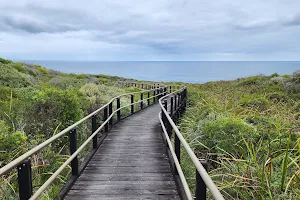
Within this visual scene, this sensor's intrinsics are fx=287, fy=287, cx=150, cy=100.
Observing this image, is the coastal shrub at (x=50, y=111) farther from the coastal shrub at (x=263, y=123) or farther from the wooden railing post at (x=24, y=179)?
the coastal shrub at (x=263, y=123)

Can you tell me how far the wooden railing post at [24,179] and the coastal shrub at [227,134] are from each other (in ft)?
13.5

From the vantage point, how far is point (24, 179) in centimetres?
281

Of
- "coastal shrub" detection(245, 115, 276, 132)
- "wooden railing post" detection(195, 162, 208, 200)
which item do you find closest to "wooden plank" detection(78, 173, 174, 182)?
"wooden railing post" detection(195, 162, 208, 200)

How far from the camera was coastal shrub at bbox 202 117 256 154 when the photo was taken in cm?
612

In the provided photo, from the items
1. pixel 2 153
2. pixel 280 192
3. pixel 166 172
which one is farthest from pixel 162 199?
pixel 2 153

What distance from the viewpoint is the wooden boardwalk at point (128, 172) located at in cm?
416

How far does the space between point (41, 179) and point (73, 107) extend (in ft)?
10.8

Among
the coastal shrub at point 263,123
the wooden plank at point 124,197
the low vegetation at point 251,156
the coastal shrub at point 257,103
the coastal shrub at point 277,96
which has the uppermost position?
the coastal shrub at point 277,96

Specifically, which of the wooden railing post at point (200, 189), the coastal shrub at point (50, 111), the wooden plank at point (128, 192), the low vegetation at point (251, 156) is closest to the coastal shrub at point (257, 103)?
the low vegetation at point (251, 156)

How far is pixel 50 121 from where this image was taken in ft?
24.2

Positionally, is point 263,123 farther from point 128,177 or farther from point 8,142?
point 8,142

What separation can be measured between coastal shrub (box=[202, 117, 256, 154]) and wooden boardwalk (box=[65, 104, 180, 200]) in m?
1.13

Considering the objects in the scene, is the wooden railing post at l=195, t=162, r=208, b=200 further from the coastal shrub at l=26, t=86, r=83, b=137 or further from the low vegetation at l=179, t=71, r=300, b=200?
the coastal shrub at l=26, t=86, r=83, b=137

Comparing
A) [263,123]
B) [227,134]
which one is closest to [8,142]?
[227,134]
